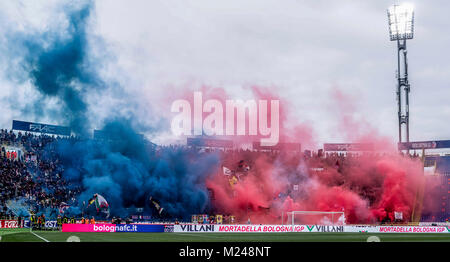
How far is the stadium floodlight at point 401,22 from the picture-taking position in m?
80.4

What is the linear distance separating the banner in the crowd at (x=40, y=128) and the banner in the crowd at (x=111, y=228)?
103ft

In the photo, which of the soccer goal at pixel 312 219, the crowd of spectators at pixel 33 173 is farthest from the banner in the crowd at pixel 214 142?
the soccer goal at pixel 312 219

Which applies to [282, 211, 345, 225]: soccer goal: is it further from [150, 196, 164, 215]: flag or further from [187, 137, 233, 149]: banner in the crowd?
[187, 137, 233, 149]: banner in the crowd

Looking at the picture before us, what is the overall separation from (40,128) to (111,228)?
115ft


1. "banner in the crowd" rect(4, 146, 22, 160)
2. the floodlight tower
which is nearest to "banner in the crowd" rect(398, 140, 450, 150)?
the floodlight tower

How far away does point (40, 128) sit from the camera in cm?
7819

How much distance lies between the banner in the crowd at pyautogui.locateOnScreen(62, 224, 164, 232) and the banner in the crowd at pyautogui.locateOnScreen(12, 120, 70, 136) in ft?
103

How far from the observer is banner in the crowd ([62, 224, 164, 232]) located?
4872 cm

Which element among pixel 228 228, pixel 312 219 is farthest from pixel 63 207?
pixel 312 219

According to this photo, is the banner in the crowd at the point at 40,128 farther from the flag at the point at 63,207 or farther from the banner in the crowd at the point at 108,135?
the flag at the point at 63,207
